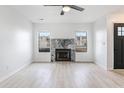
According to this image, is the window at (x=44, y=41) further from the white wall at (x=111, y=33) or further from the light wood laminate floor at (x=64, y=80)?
the light wood laminate floor at (x=64, y=80)

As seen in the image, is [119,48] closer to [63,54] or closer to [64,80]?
[64,80]

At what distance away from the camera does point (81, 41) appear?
10.8 meters

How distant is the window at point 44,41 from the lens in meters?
10.8

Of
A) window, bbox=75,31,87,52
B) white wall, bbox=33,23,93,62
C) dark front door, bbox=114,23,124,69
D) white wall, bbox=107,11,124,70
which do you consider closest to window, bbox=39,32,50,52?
white wall, bbox=33,23,93,62

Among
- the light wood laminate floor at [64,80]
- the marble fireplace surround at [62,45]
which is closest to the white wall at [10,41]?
the light wood laminate floor at [64,80]

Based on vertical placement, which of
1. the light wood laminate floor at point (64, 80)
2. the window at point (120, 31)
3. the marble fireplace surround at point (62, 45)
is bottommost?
the light wood laminate floor at point (64, 80)

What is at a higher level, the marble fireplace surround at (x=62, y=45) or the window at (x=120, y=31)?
the window at (x=120, y=31)

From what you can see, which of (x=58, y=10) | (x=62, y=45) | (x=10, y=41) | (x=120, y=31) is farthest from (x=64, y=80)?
(x=62, y=45)

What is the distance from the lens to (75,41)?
35.4 ft

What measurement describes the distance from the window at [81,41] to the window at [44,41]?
1715 millimetres

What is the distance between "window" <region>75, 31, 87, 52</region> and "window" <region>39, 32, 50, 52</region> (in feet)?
5.63

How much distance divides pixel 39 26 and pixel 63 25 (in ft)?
4.61

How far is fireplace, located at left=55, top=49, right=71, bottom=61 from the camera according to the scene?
11.0 m
